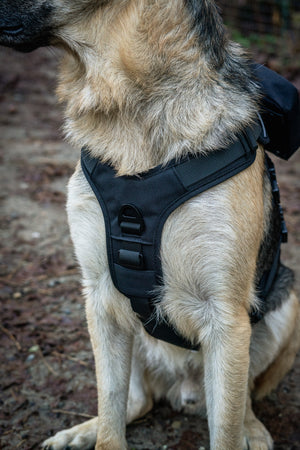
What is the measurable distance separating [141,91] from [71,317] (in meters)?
2.42

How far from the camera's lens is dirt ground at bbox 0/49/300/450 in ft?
10.1

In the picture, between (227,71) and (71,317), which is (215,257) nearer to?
(227,71)

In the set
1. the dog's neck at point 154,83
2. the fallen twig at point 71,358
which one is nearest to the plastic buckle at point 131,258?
the dog's neck at point 154,83

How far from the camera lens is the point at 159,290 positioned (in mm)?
2273

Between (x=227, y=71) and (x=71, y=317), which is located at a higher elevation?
(x=227, y=71)

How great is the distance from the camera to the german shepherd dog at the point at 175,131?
2.14 meters

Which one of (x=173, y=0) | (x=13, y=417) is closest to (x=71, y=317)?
(x=13, y=417)

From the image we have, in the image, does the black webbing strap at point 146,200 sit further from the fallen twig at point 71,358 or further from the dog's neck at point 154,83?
the fallen twig at point 71,358

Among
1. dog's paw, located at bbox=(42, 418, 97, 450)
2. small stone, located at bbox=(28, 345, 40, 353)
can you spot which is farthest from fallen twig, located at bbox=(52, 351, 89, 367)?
dog's paw, located at bbox=(42, 418, 97, 450)

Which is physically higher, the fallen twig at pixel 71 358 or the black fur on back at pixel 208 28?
the black fur on back at pixel 208 28

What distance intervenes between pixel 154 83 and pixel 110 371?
1.50 meters

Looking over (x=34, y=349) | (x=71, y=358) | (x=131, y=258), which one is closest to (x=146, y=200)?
(x=131, y=258)

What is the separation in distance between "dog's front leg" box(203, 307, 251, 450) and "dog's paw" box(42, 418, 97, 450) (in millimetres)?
898

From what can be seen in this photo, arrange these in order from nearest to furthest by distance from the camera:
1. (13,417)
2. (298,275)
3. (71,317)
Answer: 1. (13,417)
2. (71,317)
3. (298,275)
